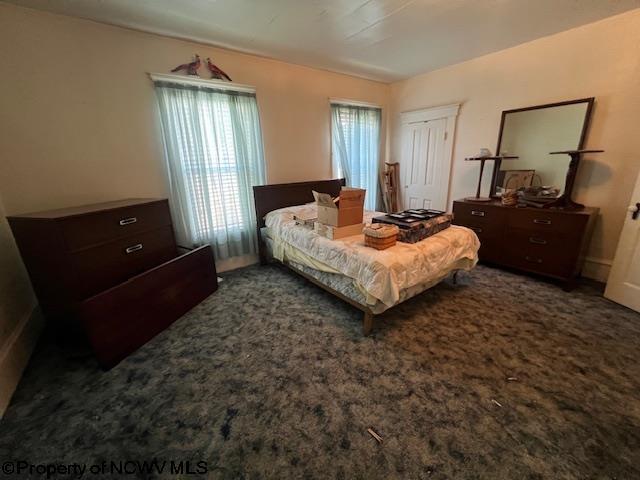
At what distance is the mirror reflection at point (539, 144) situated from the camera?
257cm

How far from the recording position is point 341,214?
2.13m

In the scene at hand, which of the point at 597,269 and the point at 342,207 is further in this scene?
the point at 597,269

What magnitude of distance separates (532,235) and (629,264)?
2.27 ft

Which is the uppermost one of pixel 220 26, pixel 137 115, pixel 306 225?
pixel 220 26

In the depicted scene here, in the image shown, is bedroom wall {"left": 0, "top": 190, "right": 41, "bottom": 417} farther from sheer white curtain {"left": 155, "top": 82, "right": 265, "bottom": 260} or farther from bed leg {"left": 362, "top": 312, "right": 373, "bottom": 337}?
bed leg {"left": 362, "top": 312, "right": 373, "bottom": 337}

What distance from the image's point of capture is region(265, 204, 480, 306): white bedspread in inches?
67.2

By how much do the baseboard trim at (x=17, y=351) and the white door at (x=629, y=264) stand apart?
4.52m

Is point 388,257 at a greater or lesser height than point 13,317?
greater

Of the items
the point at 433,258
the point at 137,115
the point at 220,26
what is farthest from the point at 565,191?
the point at 137,115

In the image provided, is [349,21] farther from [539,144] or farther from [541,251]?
[541,251]

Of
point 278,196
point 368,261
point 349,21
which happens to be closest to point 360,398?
point 368,261

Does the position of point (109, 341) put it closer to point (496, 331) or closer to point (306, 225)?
point (306, 225)

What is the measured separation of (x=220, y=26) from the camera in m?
2.22

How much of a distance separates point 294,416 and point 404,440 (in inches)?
22.1
